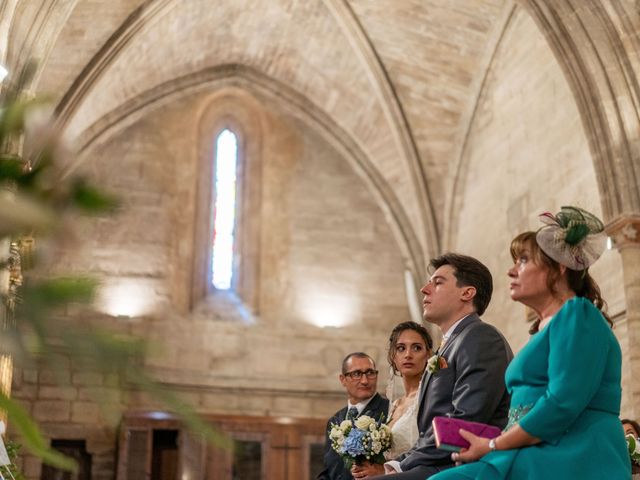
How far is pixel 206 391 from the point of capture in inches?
530

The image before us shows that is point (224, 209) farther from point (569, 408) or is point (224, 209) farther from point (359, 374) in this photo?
point (569, 408)

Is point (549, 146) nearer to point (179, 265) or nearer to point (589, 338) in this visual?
point (179, 265)

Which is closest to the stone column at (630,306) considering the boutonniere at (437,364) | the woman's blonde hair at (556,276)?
the boutonniere at (437,364)

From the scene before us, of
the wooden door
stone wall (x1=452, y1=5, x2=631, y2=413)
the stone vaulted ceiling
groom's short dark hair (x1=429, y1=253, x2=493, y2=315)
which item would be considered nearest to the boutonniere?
groom's short dark hair (x1=429, y1=253, x2=493, y2=315)

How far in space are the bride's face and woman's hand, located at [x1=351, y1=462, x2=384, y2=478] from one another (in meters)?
0.50

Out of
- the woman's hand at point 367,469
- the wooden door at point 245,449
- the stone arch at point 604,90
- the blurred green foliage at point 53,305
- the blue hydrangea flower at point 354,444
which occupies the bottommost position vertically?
the blurred green foliage at point 53,305

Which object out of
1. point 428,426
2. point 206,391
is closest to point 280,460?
point 206,391

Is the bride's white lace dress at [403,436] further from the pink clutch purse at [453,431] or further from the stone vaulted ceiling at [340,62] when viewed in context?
the stone vaulted ceiling at [340,62]

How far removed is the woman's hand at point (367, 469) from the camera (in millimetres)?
3941

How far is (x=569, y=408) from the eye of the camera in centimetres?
253

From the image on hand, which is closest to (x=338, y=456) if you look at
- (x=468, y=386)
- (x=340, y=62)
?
(x=468, y=386)

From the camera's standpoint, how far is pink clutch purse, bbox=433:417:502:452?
2.74 meters

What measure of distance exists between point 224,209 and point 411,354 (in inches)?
414

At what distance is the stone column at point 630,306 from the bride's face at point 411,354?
17.5 ft
